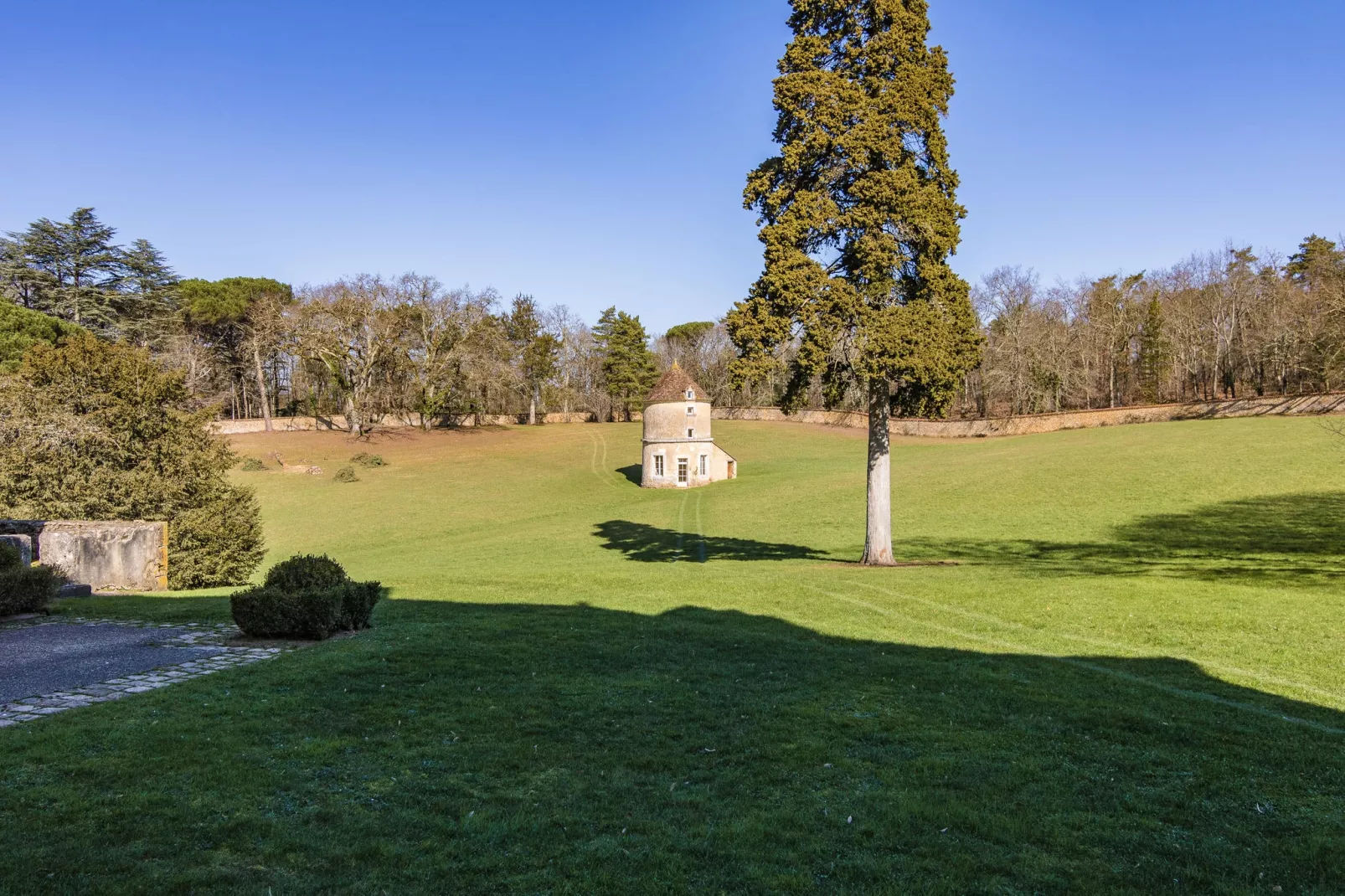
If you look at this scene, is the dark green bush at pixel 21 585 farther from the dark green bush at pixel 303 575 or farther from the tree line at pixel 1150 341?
the tree line at pixel 1150 341

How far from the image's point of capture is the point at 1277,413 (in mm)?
53219

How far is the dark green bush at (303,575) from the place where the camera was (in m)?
12.2

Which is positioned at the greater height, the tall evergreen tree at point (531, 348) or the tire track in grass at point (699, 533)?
the tall evergreen tree at point (531, 348)

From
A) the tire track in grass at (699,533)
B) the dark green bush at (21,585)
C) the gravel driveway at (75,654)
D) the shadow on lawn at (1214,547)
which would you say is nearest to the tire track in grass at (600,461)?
the tire track in grass at (699,533)

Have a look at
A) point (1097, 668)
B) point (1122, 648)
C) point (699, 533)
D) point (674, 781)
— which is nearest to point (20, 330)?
point (699, 533)

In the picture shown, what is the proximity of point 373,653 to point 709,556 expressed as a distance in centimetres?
1889

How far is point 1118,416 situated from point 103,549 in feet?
214

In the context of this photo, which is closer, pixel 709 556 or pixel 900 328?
pixel 900 328

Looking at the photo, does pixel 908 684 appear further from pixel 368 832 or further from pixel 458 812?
pixel 368 832

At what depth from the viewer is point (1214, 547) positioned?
23391mm

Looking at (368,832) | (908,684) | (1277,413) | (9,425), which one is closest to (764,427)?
(1277,413)

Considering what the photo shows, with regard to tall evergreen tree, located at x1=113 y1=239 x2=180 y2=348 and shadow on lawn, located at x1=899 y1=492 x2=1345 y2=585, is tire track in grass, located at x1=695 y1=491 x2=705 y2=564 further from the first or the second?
tall evergreen tree, located at x1=113 y1=239 x2=180 y2=348

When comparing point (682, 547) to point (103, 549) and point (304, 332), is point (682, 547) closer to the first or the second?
point (103, 549)

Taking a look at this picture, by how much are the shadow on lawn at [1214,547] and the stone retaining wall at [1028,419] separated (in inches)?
1152
